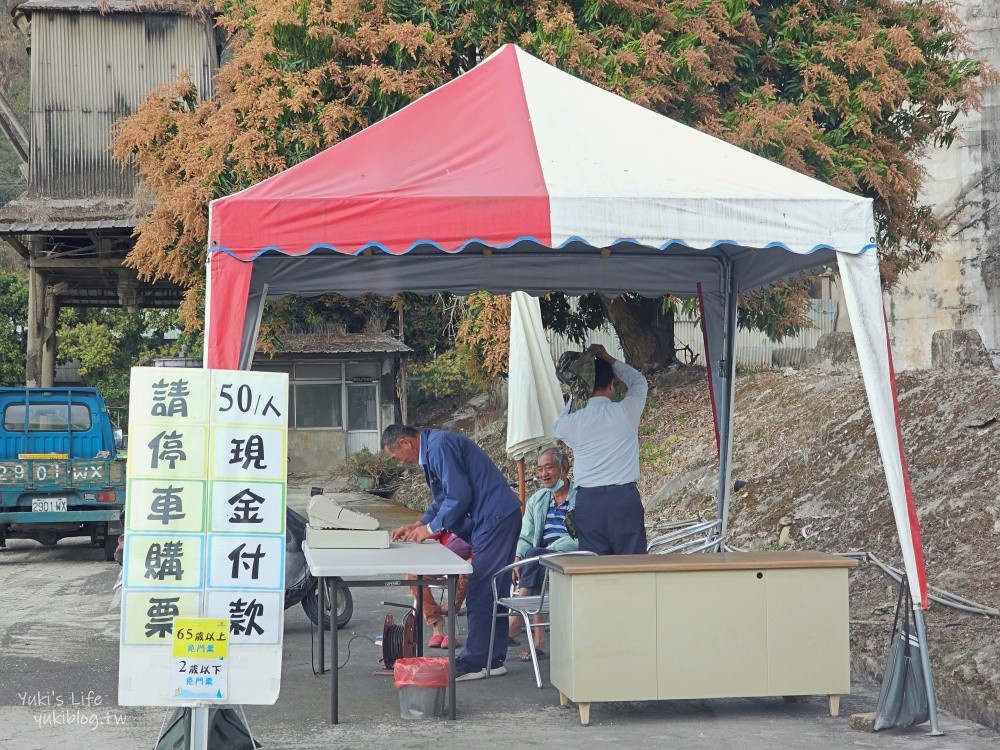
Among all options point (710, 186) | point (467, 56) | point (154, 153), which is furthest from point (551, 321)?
point (710, 186)

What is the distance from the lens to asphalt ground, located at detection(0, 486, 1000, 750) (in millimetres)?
6141

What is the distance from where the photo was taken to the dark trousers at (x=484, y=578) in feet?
24.7

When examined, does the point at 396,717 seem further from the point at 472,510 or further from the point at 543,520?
the point at 543,520

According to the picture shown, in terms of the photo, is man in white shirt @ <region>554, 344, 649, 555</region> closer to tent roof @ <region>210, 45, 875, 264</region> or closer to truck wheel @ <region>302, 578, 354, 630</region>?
tent roof @ <region>210, 45, 875, 264</region>

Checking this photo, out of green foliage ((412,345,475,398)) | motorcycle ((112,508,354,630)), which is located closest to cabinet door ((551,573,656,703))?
motorcycle ((112,508,354,630))

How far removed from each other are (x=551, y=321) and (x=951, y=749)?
12290 mm

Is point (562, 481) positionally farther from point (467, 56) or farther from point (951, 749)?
point (467, 56)

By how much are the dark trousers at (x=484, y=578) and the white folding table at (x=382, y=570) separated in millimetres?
638

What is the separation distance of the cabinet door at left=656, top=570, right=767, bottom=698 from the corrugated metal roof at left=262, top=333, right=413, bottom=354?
2169 centimetres

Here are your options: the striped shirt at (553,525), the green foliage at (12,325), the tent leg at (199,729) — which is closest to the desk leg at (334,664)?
the tent leg at (199,729)

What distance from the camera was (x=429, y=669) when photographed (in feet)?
21.8

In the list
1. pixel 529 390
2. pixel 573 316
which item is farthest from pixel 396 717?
pixel 573 316

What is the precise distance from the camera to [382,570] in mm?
6312

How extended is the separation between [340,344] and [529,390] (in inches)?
762
